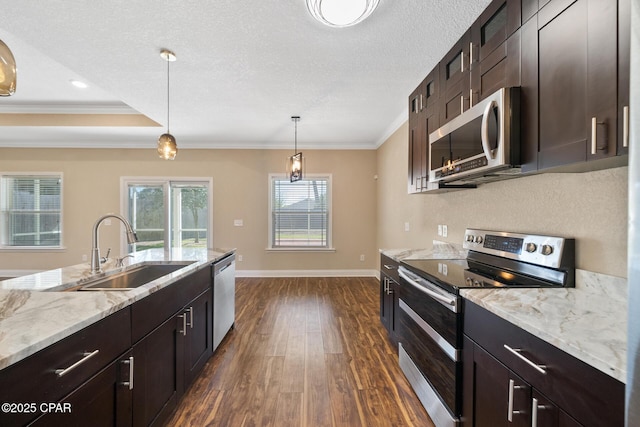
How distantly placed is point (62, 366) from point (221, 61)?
243cm

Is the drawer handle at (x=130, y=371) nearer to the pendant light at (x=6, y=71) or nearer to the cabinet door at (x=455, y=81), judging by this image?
the pendant light at (x=6, y=71)

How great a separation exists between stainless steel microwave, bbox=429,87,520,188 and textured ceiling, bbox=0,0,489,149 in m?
0.79

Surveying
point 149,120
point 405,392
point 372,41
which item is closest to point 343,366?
point 405,392

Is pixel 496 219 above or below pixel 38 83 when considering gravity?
below

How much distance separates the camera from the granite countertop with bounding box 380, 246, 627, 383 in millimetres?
740

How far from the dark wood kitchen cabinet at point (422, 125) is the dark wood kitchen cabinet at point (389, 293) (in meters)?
0.76

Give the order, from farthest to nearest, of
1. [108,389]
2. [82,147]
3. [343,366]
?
[82,147]
[343,366]
[108,389]

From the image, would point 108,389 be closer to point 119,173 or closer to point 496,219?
point 496,219

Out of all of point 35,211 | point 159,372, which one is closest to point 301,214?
point 159,372

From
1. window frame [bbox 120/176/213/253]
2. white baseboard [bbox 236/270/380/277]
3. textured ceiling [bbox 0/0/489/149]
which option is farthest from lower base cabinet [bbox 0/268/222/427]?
window frame [bbox 120/176/213/253]

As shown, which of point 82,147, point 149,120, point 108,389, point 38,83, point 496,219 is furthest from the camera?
point 82,147

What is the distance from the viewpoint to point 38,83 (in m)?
3.28

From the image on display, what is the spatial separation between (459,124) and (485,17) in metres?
0.65

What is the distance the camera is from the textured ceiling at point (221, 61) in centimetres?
187
